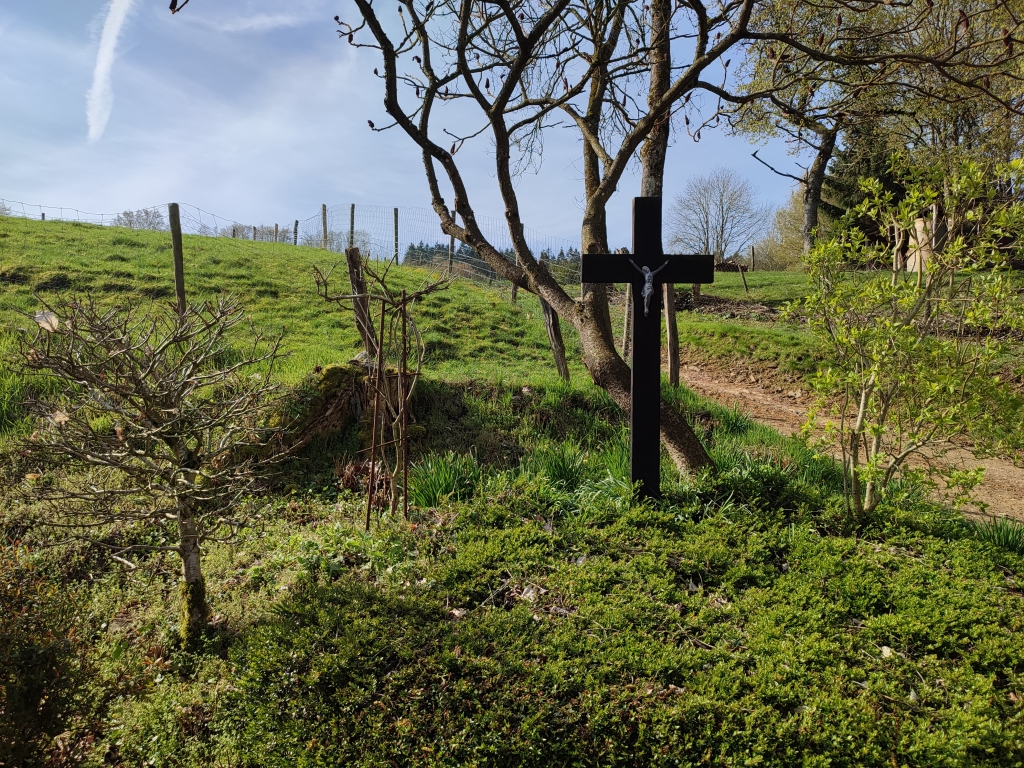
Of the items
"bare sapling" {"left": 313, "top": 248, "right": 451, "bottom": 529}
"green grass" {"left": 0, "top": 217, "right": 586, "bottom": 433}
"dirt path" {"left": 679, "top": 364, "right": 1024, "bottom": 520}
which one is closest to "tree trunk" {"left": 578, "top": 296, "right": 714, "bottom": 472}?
"dirt path" {"left": 679, "top": 364, "right": 1024, "bottom": 520}

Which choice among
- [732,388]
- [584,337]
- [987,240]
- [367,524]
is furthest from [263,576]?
[732,388]

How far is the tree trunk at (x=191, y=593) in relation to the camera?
3.78 m

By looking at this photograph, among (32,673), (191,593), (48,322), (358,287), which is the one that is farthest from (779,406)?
(32,673)

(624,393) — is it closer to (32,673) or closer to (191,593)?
(191,593)

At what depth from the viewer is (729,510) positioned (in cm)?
475

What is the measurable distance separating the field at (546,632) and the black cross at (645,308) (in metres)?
0.33

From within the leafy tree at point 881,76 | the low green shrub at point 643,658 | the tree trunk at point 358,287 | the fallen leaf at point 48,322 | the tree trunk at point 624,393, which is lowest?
the low green shrub at point 643,658

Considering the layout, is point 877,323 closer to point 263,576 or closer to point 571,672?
point 571,672

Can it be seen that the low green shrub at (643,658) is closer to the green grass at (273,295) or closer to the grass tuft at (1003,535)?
the grass tuft at (1003,535)

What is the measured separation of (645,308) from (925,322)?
6.63 feet

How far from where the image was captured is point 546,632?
328 centimetres

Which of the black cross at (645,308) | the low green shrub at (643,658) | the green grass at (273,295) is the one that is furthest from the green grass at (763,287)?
the low green shrub at (643,658)

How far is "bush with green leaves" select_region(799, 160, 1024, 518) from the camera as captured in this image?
4113mm

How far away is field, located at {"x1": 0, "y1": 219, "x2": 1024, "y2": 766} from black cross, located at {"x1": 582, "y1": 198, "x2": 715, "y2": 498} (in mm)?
333
